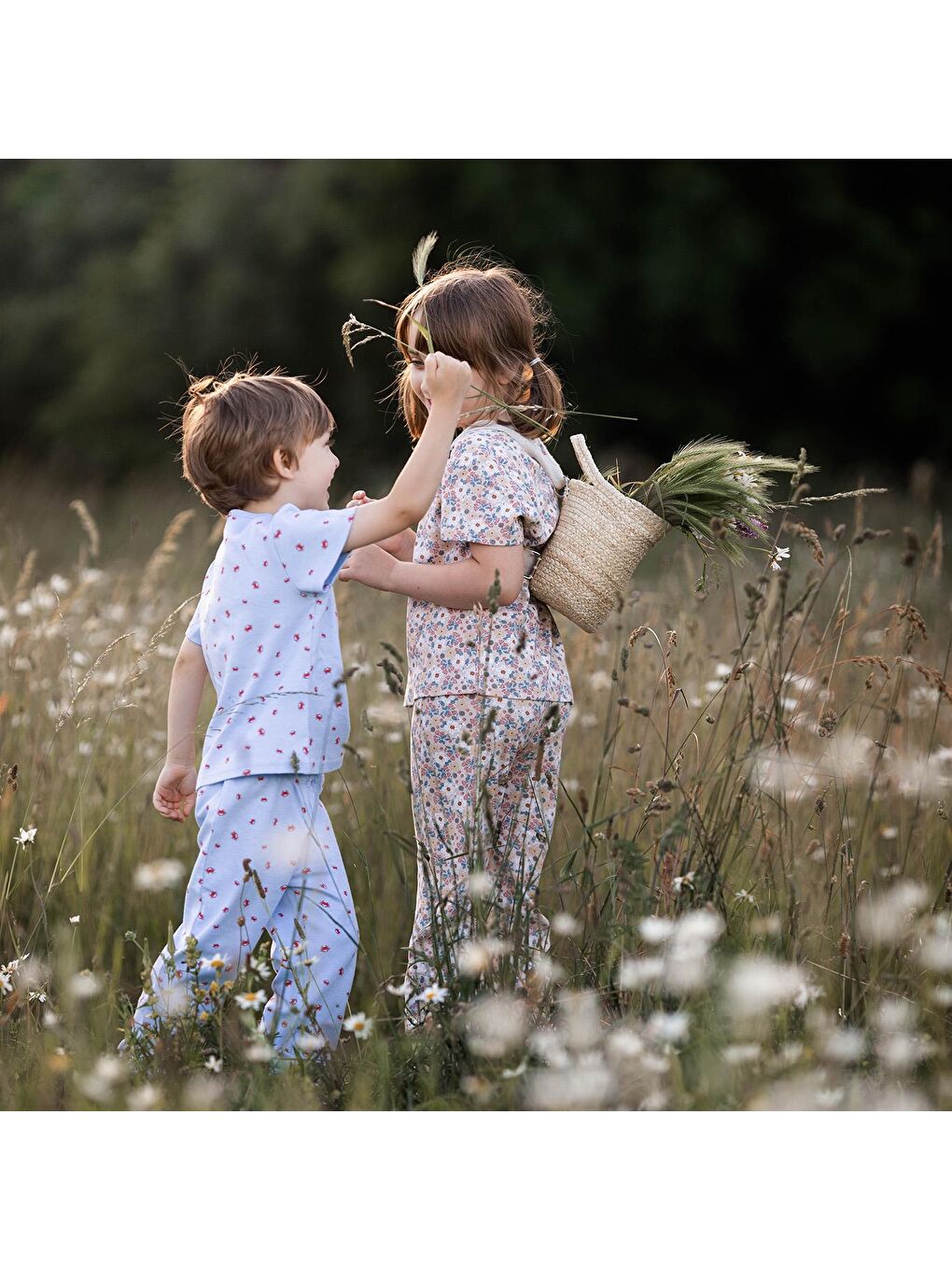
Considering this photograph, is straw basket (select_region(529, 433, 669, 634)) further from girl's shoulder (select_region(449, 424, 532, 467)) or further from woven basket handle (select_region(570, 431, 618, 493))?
girl's shoulder (select_region(449, 424, 532, 467))

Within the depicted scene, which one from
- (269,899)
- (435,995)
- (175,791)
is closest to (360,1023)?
(435,995)

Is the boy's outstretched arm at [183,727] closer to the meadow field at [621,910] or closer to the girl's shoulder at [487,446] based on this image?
the meadow field at [621,910]

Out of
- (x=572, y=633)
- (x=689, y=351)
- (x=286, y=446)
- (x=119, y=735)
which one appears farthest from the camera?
(x=689, y=351)

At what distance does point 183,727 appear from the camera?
2941 millimetres

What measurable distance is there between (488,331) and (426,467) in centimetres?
52

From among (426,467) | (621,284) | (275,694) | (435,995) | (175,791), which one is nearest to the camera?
(435,995)

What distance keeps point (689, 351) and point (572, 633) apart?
29.7 ft

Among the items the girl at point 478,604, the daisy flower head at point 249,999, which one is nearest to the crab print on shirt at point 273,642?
the girl at point 478,604

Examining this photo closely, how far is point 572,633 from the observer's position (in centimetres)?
475

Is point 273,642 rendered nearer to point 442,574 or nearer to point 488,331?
point 442,574

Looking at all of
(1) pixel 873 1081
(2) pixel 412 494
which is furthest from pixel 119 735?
(1) pixel 873 1081

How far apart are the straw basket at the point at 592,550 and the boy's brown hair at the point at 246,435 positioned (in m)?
0.59

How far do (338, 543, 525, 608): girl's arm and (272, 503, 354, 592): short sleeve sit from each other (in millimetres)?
94
